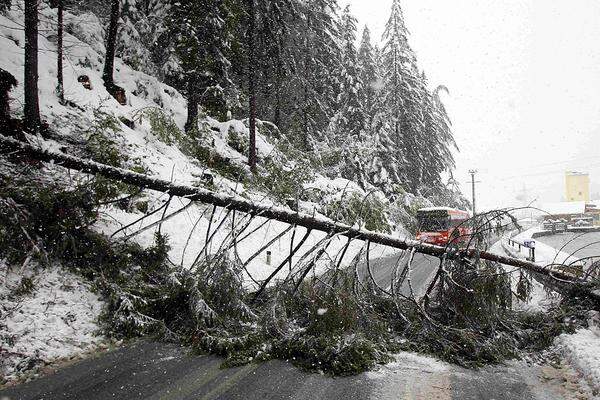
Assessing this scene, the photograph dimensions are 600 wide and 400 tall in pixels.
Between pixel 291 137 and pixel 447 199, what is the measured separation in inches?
770

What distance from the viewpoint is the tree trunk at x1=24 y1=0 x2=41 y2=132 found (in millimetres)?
9273

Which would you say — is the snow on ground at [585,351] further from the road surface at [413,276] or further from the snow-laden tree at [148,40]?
the snow-laden tree at [148,40]

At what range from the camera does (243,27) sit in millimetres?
19000

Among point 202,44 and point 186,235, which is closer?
point 186,235

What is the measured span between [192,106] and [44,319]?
15.9 meters

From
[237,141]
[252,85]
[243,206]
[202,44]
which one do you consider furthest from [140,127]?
[243,206]

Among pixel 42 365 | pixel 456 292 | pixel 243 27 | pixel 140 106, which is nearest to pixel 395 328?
pixel 456 292

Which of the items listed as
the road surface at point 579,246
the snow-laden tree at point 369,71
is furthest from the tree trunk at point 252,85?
the snow-laden tree at point 369,71

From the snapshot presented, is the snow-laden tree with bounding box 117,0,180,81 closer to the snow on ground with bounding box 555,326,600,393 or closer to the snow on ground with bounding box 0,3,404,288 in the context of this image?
the snow on ground with bounding box 0,3,404,288

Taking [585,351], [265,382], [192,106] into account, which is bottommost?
[265,382]

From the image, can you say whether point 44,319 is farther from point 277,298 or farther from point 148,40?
point 148,40

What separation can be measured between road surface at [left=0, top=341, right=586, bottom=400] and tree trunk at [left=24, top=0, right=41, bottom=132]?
7.68 m

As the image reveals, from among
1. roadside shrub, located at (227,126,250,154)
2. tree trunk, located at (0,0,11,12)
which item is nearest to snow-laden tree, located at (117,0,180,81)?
roadside shrub, located at (227,126,250,154)

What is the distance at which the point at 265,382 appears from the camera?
14.2 feet
